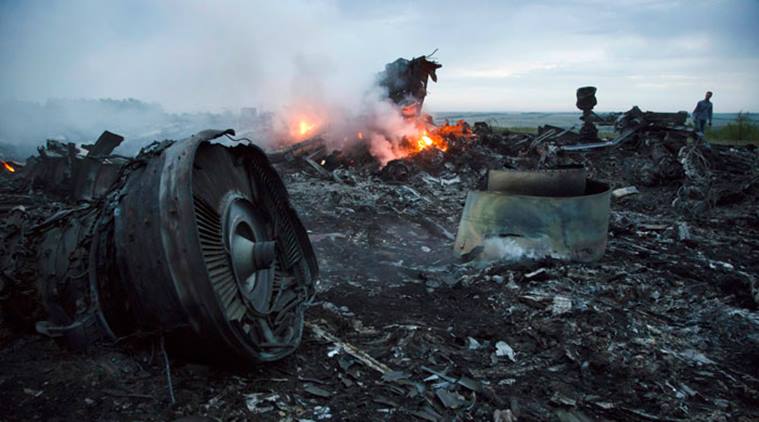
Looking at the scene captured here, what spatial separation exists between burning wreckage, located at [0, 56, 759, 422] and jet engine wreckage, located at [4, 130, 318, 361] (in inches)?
0.5

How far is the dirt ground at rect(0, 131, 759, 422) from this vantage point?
2.59 meters

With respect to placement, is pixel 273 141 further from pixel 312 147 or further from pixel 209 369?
pixel 209 369

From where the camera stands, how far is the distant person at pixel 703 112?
1500 cm

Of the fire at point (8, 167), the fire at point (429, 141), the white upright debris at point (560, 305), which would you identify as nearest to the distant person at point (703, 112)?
the fire at point (429, 141)

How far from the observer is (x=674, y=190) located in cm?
1067

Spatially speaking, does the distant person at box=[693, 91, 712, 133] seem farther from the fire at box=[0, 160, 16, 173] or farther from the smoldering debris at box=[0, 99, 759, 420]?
the fire at box=[0, 160, 16, 173]

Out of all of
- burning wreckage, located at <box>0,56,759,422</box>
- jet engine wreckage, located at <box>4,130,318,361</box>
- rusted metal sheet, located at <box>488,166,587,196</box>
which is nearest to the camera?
jet engine wreckage, located at <box>4,130,318,361</box>

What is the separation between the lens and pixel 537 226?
5.41m

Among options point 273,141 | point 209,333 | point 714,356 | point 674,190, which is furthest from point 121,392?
point 273,141

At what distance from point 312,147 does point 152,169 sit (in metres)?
13.4

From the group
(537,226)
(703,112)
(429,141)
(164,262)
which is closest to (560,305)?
(537,226)

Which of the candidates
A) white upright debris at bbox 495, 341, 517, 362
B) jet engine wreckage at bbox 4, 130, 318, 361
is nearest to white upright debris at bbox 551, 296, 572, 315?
white upright debris at bbox 495, 341, 517, 362

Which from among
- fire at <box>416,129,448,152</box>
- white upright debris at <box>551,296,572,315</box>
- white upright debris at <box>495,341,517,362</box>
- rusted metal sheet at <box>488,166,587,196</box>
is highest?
fire at <box>416,129,448,152</box>

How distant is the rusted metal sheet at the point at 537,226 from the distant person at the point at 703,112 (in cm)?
1261
